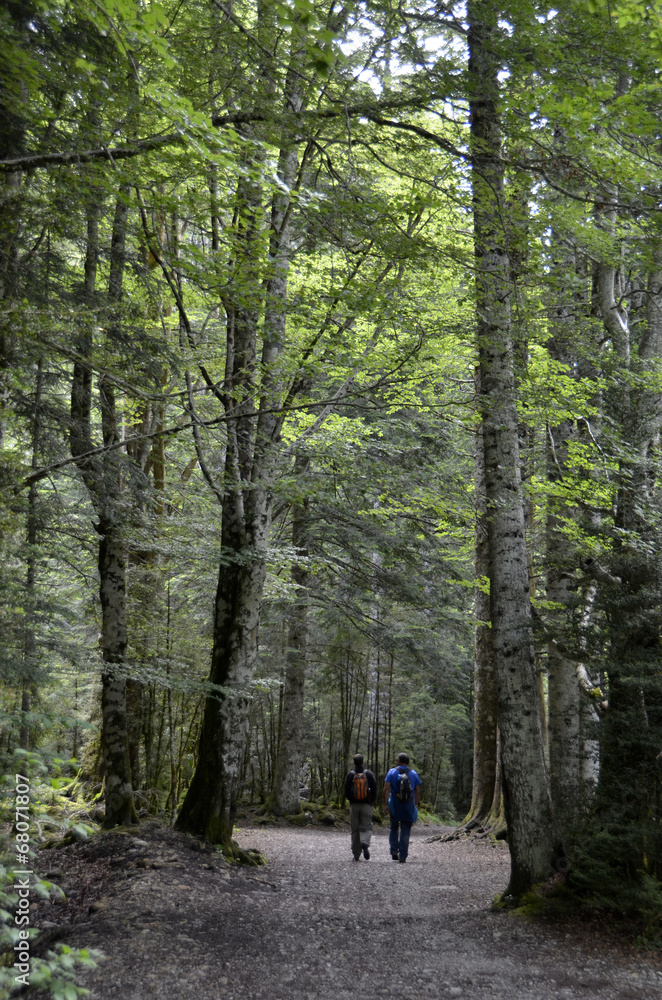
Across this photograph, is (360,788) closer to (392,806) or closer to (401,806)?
(392,806)

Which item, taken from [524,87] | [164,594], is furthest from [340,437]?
[524,87]

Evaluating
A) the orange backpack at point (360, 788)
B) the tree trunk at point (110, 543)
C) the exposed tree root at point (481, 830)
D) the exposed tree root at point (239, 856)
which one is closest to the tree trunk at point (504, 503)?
the exposed tree root at point (239, 856)

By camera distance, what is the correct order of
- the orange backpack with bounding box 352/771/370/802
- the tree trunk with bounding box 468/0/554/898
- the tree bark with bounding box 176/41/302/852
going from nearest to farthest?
the tree trunk with bounding box 468/0/554/898 < the tree bark with bounding box 176/41/302/852 < the orange backpack with bounding box 352/771/370/802

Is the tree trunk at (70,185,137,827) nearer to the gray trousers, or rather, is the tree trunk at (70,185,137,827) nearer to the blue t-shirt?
the gray trousers

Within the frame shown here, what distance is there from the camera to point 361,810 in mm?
9430

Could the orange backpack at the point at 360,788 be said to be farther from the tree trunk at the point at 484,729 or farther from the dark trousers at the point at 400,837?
the tree trunk at the point at 484,729

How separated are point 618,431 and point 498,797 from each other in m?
6.95

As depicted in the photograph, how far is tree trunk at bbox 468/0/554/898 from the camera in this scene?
585 centimetres

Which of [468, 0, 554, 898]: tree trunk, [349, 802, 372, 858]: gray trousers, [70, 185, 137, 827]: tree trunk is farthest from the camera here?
[349, 802, 372, 858]: gray trousers

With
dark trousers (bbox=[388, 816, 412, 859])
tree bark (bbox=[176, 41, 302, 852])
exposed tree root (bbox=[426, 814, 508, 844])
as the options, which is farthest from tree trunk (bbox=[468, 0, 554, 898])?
exposed tree root (bbox=[426, 814, 508, 844])

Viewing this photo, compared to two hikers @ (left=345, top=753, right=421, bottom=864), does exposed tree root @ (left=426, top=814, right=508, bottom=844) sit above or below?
below

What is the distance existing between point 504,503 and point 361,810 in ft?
18.3

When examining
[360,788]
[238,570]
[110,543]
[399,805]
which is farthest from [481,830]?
[110,543]

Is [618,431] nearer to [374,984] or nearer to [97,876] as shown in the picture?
[374,984]
